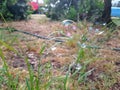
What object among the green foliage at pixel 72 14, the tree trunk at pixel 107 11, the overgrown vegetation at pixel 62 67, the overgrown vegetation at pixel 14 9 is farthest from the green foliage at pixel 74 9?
the overgrown vegetation at pixel 62 67

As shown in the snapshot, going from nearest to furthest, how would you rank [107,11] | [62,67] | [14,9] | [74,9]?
[62,67] < [107,11] < [14,9] < [74,9]

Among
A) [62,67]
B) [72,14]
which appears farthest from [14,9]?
[62,67]

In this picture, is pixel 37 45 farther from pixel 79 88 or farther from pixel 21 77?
pixel 79 88

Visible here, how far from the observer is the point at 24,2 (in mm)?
7293

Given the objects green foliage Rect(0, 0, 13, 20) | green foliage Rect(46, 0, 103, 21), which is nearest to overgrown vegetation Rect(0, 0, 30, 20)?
green foliage Rect(0, 0, 13, 20)

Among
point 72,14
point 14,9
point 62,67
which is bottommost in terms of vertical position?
point 72,14

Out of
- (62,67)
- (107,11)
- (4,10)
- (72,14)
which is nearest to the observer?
(62,67)

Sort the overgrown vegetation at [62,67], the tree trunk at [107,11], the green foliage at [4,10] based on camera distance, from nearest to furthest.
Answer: the overgrown vegetation at [62,67] → the tree trunk at [107,11] → the green foliage at [4,10]

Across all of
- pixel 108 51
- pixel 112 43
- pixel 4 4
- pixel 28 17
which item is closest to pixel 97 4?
pixel 28 17

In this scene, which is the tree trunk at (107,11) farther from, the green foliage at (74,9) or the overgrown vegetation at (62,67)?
the overgrown vegetation at (62,67)

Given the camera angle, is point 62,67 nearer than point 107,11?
Yes

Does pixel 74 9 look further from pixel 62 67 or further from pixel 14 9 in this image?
pixel 62 67

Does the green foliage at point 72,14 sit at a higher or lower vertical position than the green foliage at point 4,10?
lower

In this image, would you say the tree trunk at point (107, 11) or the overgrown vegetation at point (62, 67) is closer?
the overgrown vegetation at point (62, 67)
